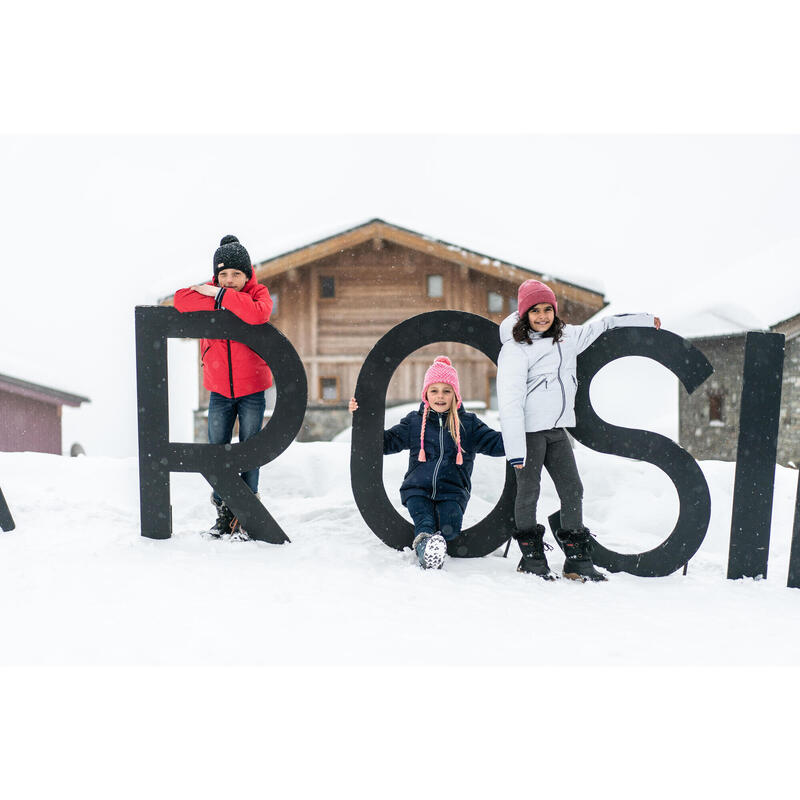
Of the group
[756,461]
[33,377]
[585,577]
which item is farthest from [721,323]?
[33,377]

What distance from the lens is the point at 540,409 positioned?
3342 mm

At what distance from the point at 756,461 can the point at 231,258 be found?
322cm

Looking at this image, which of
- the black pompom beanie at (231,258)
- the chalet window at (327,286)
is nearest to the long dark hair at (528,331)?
the black pompom beanie at (231,258)

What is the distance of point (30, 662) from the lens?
6.72 feet

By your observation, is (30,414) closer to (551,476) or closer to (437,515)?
(437,515)

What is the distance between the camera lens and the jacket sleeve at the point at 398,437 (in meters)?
3.69

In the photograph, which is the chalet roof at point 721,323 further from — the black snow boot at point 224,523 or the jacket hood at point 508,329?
the black snow boot at point 224,523

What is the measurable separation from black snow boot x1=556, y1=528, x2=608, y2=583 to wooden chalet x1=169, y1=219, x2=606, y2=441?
31.0 feet

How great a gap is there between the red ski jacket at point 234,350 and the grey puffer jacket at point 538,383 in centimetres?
148

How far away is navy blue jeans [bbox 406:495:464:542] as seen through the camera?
3.46 m

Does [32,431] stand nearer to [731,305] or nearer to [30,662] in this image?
[30,662]

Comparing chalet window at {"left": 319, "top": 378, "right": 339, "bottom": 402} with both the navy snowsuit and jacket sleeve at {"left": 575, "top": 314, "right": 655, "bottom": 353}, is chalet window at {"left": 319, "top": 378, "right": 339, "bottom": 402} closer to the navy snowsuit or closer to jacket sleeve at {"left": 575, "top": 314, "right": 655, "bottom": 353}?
the navy snowsuit

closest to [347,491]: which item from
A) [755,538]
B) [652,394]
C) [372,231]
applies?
[755,538]

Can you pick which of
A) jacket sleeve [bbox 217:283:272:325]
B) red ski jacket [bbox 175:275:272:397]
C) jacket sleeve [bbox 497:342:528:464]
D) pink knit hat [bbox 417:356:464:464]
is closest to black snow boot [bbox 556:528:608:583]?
jacket sleeve [bbox 497:342:528:464]
